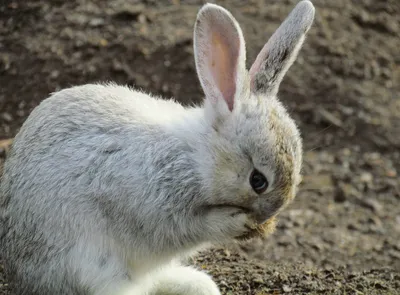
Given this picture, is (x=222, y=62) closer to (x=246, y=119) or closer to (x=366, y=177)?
(x=246, y=119)

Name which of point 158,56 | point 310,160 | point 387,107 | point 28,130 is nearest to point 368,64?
point 387,107

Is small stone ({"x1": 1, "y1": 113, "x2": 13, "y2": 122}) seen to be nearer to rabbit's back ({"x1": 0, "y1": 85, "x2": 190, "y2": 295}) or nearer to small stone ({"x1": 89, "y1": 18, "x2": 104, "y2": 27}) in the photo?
small stone ({"x1": 89, "y1": 18, "x2": 104, "y2": 27})

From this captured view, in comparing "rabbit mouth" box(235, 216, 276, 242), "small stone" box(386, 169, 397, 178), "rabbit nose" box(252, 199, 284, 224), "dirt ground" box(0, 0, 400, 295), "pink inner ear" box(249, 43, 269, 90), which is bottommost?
"small stone" box(386, 169, 397, 178)

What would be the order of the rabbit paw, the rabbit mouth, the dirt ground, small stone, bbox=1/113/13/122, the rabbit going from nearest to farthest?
1. the rabbit
2. the rabbit mouth
3. the rabbit paw
4. the dirt ground
5. small stone, bbox=1/113/13/122

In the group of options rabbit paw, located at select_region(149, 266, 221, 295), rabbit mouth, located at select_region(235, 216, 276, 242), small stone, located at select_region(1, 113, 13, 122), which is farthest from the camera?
small stone, located at select_region(1, 113, 13, 122)

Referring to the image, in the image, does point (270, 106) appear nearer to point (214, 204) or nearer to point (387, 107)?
point (214, 204)

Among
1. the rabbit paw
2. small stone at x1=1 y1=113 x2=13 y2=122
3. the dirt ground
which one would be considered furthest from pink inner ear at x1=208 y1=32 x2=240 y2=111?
small stone at x1=1 y1=113 x2=13 y2=122

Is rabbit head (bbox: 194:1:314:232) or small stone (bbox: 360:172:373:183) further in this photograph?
small stone (bbox: 360:172:373:183)

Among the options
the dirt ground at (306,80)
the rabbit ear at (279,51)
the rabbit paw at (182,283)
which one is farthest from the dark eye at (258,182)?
the dirt ground at (306,80)
